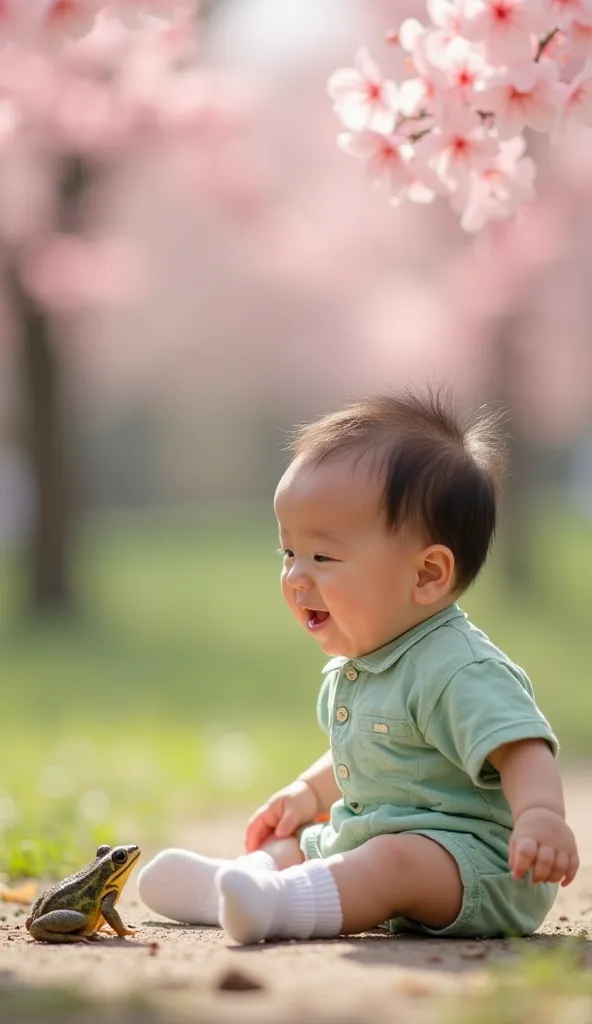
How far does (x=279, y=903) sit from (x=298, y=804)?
622 millimetres

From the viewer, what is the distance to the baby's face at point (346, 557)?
277cm

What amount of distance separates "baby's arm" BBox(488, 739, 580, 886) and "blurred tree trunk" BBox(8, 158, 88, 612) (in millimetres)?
11434

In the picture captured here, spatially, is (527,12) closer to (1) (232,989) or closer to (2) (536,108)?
(2) (536,108)

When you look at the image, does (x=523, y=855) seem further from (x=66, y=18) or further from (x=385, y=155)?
(x=66, y=18)

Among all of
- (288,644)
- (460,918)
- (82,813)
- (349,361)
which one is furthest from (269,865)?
(349,361)

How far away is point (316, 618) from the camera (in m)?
2.88

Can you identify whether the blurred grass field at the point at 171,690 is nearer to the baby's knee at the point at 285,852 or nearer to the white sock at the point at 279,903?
the baby's knee at the point at 285,852

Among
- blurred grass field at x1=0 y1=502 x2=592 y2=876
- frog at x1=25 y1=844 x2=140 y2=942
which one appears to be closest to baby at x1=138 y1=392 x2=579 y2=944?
frog at x1=25 y1=844 x2=140 y2=942

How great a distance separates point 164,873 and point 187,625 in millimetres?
11657

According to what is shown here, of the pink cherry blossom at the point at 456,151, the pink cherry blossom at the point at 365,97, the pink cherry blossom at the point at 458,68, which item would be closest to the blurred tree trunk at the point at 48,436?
the pink cherry blossom at the point at 365,97

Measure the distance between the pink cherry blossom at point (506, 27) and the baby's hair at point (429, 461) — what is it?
0.74 meters

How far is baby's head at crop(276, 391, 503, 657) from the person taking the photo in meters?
2.76

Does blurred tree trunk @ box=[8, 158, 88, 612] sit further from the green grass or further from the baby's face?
the green grass

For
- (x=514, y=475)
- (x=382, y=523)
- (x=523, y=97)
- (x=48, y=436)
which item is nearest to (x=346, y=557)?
(x=382, y=523)
